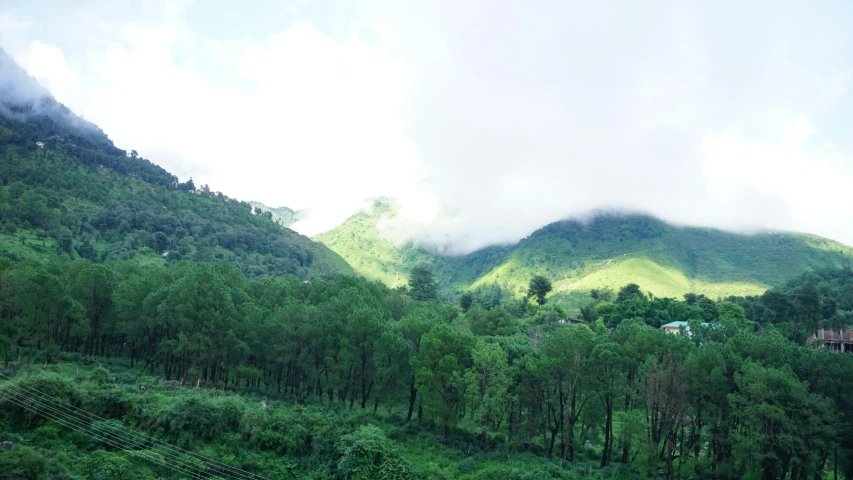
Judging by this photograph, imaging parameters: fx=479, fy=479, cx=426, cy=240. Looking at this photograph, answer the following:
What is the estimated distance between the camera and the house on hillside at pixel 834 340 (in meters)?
71.8

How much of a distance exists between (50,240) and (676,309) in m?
145

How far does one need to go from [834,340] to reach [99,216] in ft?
580

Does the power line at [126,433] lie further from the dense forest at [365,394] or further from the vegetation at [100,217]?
the vegetation at [100,217]

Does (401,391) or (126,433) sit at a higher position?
(401,391)

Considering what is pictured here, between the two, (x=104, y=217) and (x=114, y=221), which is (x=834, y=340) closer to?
(x=114, y=221)

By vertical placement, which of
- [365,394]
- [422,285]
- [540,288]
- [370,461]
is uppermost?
[540,288]

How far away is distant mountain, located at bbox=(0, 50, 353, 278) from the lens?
387 ft

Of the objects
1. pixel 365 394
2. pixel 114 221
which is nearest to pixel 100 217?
pixel 114 221

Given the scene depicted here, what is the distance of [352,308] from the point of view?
54.6 metres

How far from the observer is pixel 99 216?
144 m

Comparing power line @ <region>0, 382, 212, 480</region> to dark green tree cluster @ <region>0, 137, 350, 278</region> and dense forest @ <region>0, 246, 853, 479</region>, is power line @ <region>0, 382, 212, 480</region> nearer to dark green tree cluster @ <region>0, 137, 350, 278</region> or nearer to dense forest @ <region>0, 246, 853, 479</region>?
dense forest @ <region>0, 246, 853, 479</region>

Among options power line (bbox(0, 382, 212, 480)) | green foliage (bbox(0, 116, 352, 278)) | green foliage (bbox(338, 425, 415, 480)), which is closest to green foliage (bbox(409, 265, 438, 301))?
green foliage (bbox(0, 116, 352, 278))

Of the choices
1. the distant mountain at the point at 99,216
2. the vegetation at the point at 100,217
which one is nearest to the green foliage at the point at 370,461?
the distant mountain at the point at 99,216

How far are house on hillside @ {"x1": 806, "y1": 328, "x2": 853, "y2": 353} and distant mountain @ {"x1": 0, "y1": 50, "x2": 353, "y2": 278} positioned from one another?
13101 centimetres
